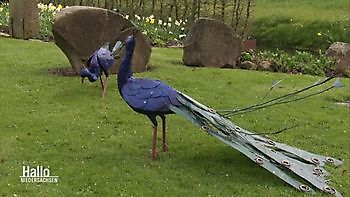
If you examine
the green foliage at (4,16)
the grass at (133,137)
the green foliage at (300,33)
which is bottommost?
the green foliage at (300,33)

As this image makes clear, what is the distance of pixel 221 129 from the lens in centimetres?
668

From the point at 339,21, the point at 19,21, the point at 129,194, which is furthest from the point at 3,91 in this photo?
the point at 339,21

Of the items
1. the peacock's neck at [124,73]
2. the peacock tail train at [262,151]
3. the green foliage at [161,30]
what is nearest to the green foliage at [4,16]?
the green foliage at [161,30]

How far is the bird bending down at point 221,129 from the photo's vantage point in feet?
21.5

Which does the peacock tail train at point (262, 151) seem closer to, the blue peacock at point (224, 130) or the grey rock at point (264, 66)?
the blue peacock at point (224, 130)

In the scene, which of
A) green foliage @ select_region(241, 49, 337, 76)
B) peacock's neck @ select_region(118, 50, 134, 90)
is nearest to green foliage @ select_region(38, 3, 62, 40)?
green foliage @ select_region(241, 49, 337, 76)

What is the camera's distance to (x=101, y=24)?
11.0 meters

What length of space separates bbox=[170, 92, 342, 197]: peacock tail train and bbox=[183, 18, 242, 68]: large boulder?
6.44m

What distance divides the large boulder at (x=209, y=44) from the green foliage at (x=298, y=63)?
0.67m

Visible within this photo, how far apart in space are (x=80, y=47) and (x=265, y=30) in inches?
447

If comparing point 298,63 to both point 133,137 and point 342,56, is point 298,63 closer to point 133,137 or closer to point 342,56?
point 342,56

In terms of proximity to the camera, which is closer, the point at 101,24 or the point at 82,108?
the point at 82,108

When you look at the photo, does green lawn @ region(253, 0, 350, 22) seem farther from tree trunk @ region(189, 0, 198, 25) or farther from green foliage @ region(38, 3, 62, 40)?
green foliage @ region(38, 3, 62, 40)

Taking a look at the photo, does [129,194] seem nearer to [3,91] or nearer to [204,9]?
[3,91]
